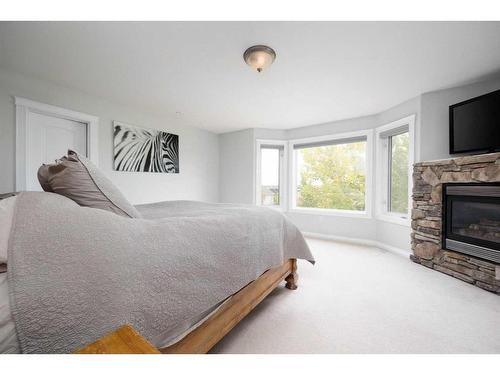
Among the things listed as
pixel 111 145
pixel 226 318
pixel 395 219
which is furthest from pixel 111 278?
pixel 395 219

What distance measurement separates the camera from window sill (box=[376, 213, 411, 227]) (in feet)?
9.96

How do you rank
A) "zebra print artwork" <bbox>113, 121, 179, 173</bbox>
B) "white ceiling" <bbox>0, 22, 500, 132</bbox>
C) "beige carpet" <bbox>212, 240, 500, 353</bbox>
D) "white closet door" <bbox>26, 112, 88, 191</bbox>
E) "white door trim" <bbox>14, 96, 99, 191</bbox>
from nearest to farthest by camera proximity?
"beige carpet" <bbox>212, 240, 500, 353</bbox> < "white ceiling" <bbox>0, 22, 500, 132</bbox> < "white door trim" <bbox>14, 96, 99, 191</bbox> < "white closet door" <bbox>26, 112, 88, 191</bbox> < "zebra print artwork" <bbox>113, 121, 179, 173</bbox>

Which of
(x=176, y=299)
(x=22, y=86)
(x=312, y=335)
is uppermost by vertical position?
(x=22, y=86)

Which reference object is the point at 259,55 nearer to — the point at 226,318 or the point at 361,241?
the point at 226,318

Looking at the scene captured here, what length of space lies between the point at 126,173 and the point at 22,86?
4.68 feet

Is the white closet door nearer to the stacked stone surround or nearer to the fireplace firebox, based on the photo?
the stacked stone surround

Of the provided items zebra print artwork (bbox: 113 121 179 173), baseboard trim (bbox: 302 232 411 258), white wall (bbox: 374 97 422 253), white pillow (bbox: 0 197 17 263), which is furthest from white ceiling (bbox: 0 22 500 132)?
baseboard trim (bbox: 302 232 411 258)

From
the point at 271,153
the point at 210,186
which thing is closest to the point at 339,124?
the point at 271,153

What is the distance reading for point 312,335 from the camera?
4.66 ft

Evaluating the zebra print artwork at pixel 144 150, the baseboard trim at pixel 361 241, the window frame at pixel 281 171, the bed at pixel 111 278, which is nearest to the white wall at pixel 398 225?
the baseboard trim at pixel 361 241

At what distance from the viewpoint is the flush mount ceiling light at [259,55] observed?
1.82 meters

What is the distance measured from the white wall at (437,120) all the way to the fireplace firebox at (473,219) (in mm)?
533
